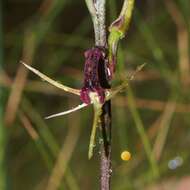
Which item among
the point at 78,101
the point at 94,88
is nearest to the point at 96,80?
the point at 94,88

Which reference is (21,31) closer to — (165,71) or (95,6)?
(165,71)

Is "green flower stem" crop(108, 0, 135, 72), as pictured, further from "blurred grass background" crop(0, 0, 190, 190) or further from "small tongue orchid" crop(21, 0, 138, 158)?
"blurred grass background" crop(0, 0, 190, 190)

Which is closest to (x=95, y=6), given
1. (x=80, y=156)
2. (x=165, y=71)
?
(x=165, y=71)

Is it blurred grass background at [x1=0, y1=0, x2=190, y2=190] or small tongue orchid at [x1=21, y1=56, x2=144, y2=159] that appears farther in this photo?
blurred grass background at [x1=0, y1=0, x2=190, y2=190]

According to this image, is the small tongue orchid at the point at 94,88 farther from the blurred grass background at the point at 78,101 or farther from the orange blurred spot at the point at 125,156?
the blurred grass background at the point at 78,101

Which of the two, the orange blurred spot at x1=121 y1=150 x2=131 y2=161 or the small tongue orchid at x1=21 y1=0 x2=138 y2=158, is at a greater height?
the small tongue orchid at x1=21 y1=0 x2=138 y2=158

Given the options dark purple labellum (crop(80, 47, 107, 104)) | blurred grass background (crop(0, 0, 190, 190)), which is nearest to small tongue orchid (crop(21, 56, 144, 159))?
dark purple labellum (crop(80, 47, 107, 104))
